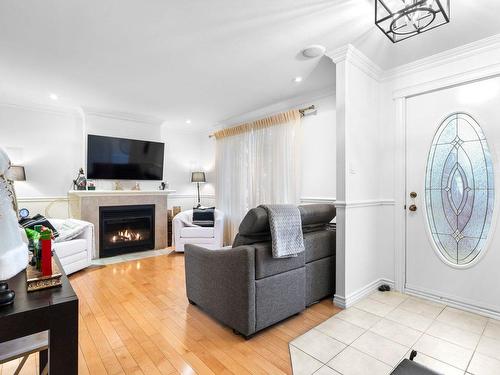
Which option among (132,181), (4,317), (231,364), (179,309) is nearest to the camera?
(4,317)

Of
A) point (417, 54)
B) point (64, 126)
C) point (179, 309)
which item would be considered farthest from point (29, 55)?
point (417, 54)

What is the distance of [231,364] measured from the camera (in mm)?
1717

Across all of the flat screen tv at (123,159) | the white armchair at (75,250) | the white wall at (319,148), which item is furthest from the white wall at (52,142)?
the white wall at (319,148)

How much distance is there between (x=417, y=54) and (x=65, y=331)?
11.2ft

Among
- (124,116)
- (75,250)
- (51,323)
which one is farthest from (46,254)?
(124,116)

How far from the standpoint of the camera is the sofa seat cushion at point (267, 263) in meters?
2.00

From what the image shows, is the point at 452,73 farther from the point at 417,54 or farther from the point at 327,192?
the point at 327,192

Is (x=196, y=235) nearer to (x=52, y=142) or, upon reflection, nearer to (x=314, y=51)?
(x=52, y=142)

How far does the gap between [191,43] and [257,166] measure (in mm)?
2329

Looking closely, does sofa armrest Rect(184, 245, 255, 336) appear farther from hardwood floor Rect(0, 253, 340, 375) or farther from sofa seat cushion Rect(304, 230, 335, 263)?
sofa seat cushion Rect(304, 230, 335, 263)

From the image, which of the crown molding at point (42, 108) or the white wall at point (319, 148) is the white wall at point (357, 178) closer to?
the white wall at point (319, 148)

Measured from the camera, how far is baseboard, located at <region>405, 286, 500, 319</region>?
236 cm

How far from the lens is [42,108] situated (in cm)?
438

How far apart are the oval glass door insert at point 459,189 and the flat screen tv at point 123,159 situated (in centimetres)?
450
